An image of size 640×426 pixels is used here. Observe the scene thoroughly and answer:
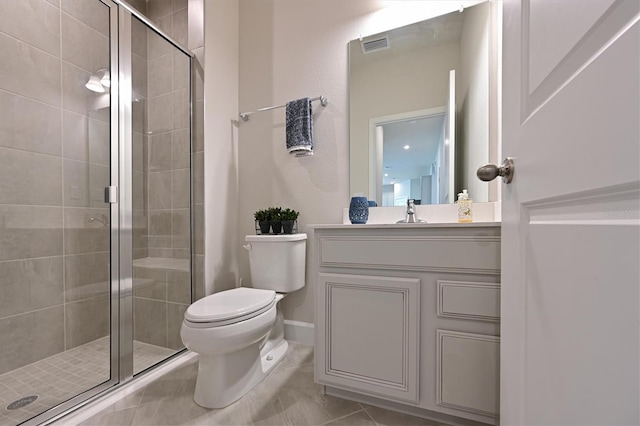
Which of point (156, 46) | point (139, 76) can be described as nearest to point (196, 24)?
point (156, 46)

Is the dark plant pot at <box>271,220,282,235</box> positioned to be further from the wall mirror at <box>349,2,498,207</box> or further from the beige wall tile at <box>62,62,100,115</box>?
the beige wall tile at <box>62,62,100,115</box>

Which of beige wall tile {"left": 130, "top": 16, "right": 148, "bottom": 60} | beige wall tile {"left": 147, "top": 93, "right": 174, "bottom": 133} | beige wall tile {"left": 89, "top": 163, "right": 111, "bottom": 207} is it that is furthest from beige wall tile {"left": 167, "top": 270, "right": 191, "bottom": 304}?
beige wall tile {"left": 130, "top": 16, "right": 148, "bottom": 60}

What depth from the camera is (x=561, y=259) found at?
0.39 meters

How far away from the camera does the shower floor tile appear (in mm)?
1179

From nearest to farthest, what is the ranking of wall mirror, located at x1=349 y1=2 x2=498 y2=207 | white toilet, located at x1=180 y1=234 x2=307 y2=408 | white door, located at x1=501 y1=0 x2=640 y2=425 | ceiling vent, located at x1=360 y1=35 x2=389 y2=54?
white door, located at x1=501 y1=0 x2=640 y2=425
white toilet, located at x1=180 y1=234 x2=307 y2=408
wall mirror, located at x1=349 y1=2 x2=498 y2=207
ceiling vent, located at x1=360 y1=35 x2=389 y2=54

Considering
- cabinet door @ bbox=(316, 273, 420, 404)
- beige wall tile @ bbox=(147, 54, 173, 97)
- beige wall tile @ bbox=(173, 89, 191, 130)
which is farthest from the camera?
beige wall tile @ bbox=(173, 89, 191, 130)

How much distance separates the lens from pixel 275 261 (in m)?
1.66

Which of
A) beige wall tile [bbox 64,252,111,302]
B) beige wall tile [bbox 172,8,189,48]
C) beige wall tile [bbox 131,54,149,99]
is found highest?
beige wall tile [bbox 172,8,189,48]

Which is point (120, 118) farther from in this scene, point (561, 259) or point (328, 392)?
point (561, 259)

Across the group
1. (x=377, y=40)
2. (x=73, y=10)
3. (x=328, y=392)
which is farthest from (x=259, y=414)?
(x=73, y=10)

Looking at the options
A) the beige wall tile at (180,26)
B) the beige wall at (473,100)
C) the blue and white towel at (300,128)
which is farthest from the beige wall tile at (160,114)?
the beige wall at (473,100)

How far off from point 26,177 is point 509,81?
2.06 m

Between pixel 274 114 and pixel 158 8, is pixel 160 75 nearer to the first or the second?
pixel 274 114

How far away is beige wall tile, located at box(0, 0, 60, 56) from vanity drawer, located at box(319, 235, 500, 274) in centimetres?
185
